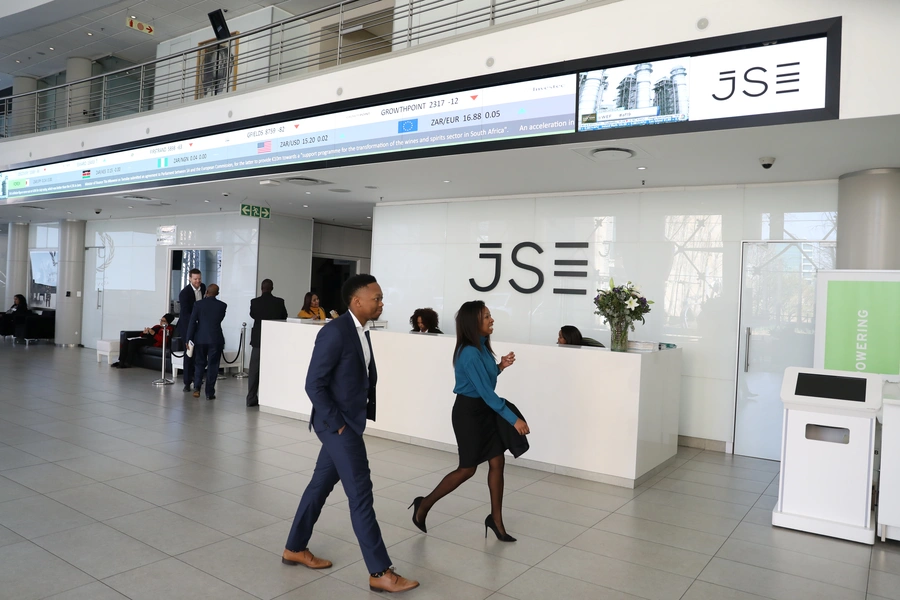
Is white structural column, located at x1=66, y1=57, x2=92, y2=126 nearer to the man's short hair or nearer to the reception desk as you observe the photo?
the reception desk

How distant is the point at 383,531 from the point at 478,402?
114cm

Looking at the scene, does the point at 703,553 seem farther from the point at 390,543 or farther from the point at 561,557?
the point at 390,543

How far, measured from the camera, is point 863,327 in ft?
19.2

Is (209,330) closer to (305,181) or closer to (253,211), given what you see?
(253,211)

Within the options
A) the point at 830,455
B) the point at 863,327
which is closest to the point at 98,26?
the point at 863,327

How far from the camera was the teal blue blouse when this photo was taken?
3.95m

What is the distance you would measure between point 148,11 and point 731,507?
1306 centimetres

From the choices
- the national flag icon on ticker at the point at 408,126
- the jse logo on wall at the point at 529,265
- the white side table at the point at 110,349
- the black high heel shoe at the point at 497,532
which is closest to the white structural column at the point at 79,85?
the white side table at the point at 110,349

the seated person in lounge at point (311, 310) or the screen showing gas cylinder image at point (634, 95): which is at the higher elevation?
the screen showing gas cylinder image at point (634, 95)

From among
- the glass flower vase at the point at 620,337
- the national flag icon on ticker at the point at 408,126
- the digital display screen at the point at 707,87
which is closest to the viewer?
the digital display screen at the point at 707,87

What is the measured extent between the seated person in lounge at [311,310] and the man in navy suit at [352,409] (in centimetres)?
577

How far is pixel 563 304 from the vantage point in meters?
8.59

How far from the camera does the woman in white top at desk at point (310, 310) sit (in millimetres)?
9250

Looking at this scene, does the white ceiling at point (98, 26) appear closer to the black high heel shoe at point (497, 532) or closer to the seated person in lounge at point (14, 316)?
the seated person in lounge at point (14, 316)
